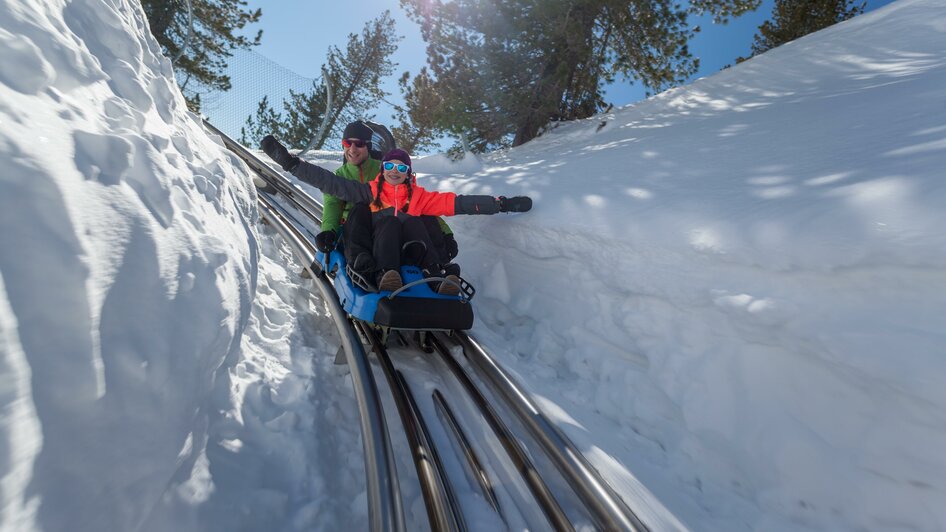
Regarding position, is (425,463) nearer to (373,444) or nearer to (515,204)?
(373,444)

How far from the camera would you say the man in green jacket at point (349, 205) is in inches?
153

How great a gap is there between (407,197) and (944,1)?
12.7 m

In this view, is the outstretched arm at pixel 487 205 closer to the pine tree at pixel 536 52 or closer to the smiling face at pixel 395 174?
the smiling face at pixel 395 174

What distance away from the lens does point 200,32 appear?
14.2 metres

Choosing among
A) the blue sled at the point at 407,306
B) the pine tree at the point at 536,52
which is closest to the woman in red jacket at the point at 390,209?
the blue sled at the point at 407,306

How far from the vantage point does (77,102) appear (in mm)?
1601

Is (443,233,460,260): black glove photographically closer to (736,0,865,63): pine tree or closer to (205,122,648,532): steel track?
(205,122,648,532): steel track

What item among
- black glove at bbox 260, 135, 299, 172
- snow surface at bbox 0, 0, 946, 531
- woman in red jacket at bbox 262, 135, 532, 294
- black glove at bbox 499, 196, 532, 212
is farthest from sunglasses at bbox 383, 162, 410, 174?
snow surface at bbox 0, 0, 946, 531

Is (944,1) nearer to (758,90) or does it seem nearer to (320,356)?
(758,90)

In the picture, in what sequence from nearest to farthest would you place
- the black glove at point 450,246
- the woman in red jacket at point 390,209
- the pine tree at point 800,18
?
the woman in red jacket at point 390,209
the black glove at point 450,246
the pine tree at point 800,18

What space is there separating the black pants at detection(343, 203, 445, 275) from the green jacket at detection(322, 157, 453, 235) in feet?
1.25

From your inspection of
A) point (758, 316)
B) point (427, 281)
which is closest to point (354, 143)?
point (427, 281)

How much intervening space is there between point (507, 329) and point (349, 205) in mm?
1997

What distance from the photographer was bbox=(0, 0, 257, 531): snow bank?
101 centimetres
